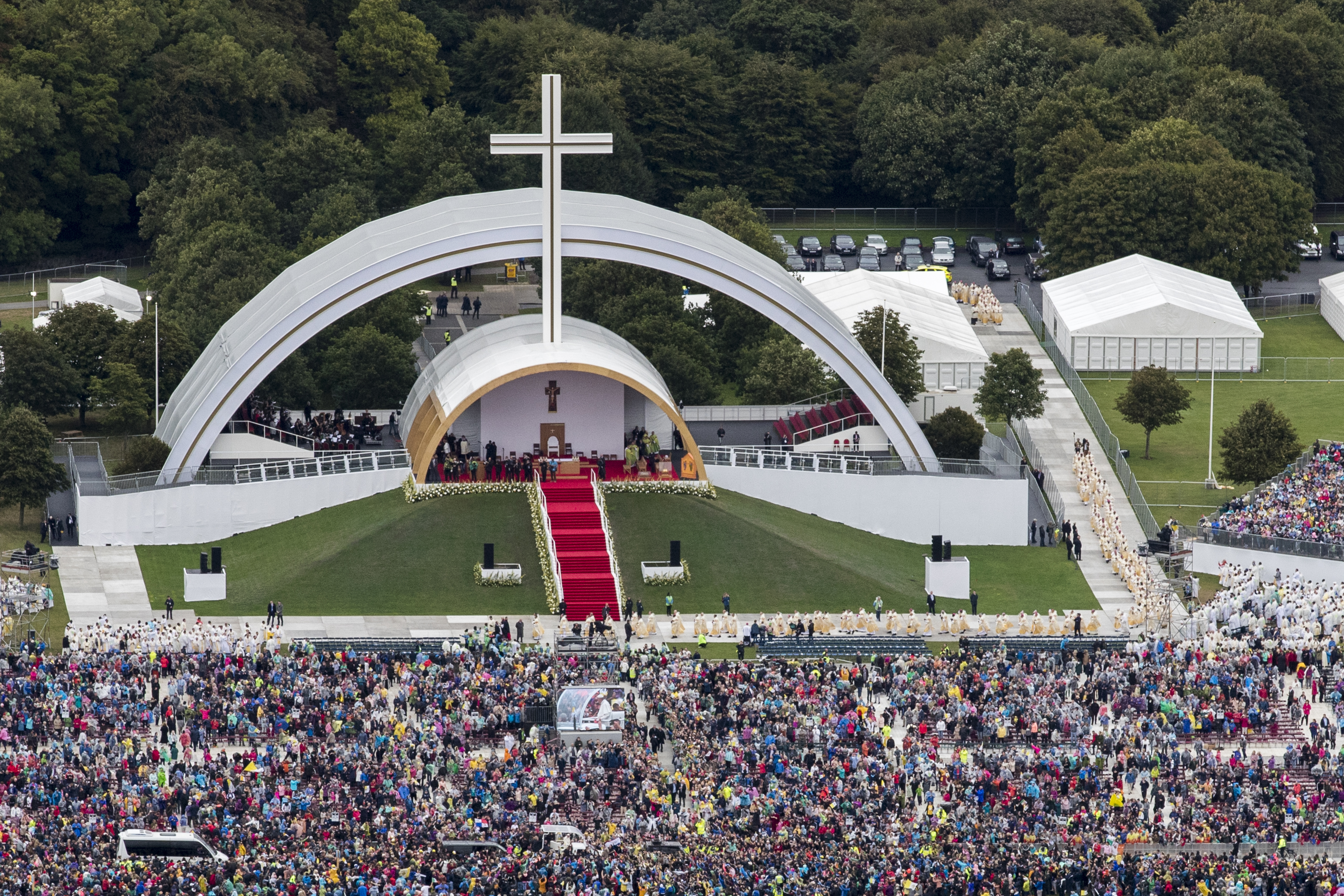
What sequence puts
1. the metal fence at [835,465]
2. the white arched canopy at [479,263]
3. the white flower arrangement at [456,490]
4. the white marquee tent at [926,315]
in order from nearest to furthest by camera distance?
the white flower arrangement at [456,490], the white arched canopy at [479,263], the metal fence at [835,465], the white marquee tent at [926,315]

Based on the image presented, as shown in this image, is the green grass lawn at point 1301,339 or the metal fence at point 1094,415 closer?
the metal fence at point 1094,415

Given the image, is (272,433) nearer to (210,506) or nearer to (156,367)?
(156,367)

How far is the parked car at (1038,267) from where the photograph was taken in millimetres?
132875

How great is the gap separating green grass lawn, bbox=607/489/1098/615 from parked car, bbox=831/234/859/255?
49.9 m

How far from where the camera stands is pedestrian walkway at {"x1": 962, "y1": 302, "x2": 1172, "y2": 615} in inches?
3538

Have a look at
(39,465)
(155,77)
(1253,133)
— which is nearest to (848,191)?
(1253,133)

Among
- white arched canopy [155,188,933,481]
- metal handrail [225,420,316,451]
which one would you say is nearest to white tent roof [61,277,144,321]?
metal handrail [225,420,316,451]

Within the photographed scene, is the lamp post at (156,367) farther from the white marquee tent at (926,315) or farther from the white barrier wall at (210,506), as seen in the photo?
the white marquee tent at (926,315)

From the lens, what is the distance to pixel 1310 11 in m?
152

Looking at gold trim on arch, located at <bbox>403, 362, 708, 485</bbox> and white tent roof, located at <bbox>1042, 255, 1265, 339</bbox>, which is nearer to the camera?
gold trim on arch, located at <bbox>403, 362, 708, 485</bbox>

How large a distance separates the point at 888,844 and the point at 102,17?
9018 centimetres

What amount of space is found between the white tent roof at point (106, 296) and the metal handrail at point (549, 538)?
3465cm

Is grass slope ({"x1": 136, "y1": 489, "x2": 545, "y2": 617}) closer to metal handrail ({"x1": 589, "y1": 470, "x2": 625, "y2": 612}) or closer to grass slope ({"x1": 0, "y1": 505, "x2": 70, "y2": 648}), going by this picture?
metal handrail ({"x1": 589, "y1": 470, "x2": 625, "y2": 612})

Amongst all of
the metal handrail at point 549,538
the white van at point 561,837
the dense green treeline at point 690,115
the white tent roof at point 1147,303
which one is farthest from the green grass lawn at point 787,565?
the dense green treeline at point 690,115
